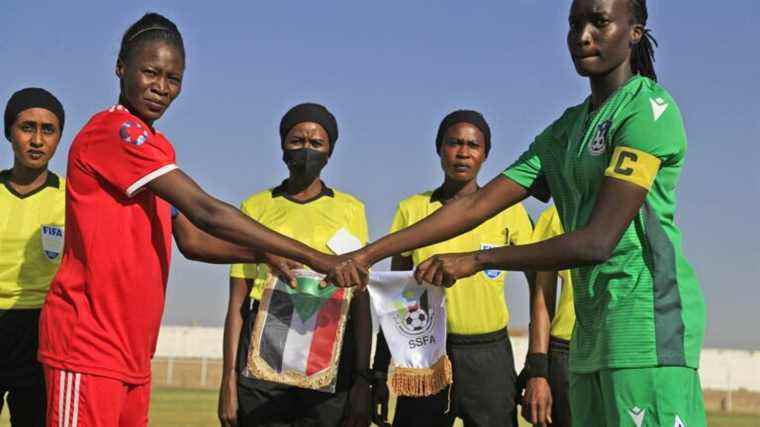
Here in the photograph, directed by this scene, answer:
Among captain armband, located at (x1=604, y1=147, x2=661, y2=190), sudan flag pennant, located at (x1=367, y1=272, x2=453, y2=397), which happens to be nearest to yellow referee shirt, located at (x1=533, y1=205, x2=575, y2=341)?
sudan flag pennant, located at (x1=367, y1=272, x2=453, y2=397)

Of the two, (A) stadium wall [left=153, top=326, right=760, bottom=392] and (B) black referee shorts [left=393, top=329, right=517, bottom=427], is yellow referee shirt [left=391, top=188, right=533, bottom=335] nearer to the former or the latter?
(B) black referee shorts [left=393, top=329, right=517, bottom=427]

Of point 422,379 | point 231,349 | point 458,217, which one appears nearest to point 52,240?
point 231,349

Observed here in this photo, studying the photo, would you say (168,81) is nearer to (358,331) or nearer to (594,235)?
(594,235)

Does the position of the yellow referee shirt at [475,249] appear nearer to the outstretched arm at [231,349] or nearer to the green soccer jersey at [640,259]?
the outstretched arm at [231,349]

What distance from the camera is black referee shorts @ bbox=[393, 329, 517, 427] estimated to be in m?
7.55

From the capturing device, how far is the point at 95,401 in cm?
486

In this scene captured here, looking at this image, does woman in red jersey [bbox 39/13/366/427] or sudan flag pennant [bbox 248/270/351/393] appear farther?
sudan flag pennant [bbox 248/270/351/393]

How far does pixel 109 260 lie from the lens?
495 centimetres

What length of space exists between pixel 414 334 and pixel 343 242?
2.57 feet

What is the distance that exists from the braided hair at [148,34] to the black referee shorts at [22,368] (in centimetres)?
261

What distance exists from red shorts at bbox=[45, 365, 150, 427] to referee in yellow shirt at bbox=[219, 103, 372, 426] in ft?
7.92

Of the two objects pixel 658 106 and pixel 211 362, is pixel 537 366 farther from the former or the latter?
pixel 211 362

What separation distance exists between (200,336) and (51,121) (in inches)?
2014

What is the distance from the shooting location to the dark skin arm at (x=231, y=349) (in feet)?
24.1
